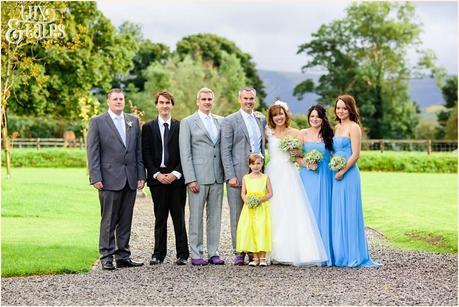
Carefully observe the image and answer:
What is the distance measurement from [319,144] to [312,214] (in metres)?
0.89

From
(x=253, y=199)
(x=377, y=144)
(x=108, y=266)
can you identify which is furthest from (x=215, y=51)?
(x=108, y=266)

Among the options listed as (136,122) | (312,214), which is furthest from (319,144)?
(136,122)

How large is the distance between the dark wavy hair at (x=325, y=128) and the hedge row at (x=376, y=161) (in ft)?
89.4

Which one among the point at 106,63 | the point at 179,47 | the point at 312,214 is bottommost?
the point at 312,214

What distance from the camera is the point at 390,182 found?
29188 mm

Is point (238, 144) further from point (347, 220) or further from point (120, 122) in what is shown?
point (347, 220)

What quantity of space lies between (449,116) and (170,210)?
5250 cm

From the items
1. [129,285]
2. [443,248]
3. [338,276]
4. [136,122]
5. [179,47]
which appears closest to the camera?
[129,285]

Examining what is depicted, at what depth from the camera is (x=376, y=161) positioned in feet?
121

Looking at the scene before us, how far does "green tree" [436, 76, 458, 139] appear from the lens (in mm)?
55125

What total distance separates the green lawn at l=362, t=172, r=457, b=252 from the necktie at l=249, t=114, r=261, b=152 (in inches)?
159

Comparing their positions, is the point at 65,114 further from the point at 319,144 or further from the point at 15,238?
the point at 319,144

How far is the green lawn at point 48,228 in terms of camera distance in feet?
32.6

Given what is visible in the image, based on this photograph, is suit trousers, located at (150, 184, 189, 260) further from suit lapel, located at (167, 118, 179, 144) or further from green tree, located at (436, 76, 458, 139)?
green tree, located at (436, 76, 458, 139)
